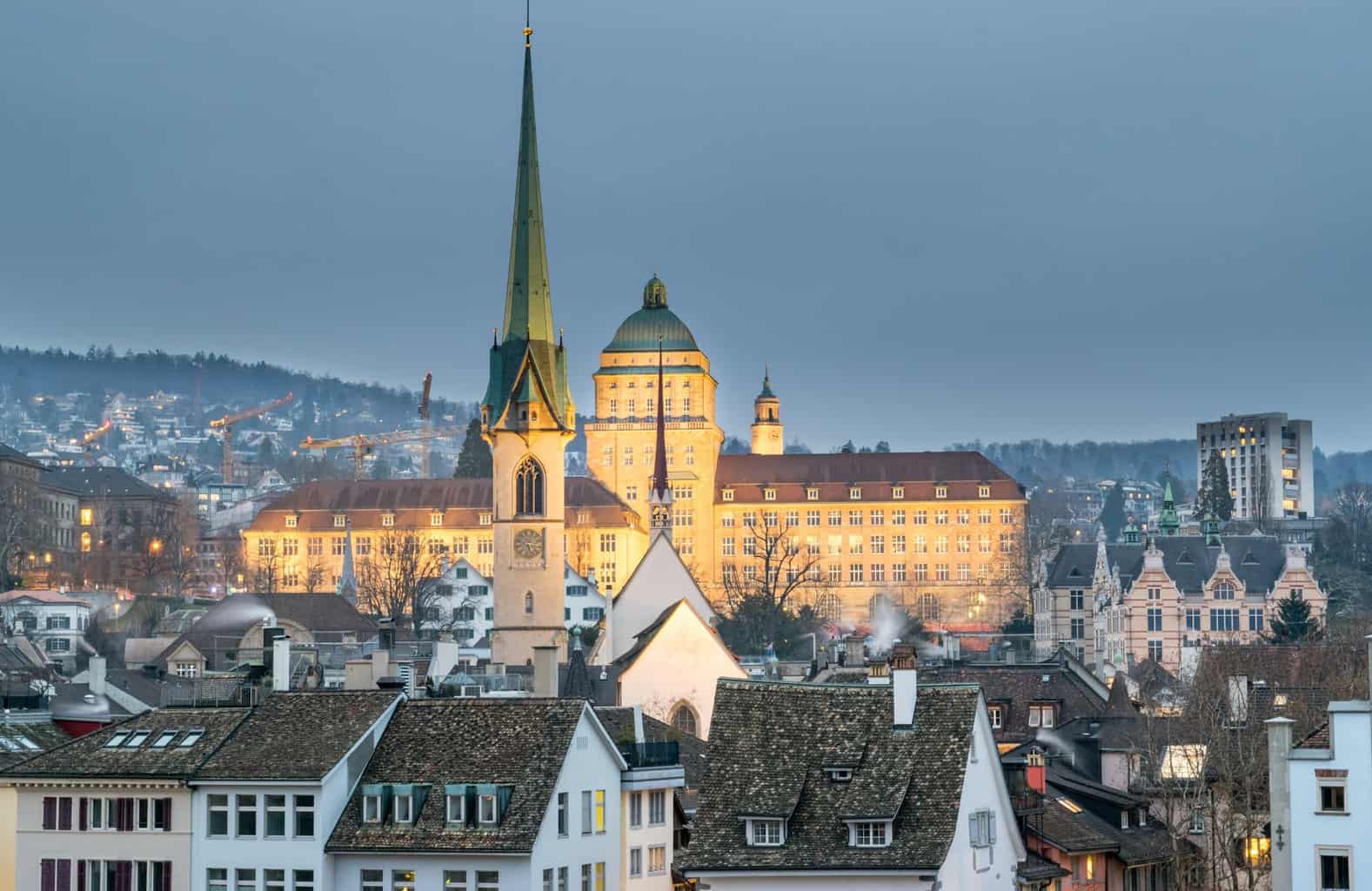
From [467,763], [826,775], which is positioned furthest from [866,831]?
[467,763]

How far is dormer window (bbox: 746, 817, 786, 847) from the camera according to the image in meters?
52.5

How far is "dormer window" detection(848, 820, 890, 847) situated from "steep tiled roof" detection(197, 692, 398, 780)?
414 inches

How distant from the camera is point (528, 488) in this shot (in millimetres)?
144750

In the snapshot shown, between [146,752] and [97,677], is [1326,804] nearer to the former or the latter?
[146,752]

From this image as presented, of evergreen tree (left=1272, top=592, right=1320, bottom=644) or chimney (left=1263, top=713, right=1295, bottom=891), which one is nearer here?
chimney (left=1263, top=713, right=1295, bottom=891)

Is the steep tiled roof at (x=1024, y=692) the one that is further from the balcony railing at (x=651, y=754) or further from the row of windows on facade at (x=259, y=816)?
the row of windows on facade at (x=259, y=816)

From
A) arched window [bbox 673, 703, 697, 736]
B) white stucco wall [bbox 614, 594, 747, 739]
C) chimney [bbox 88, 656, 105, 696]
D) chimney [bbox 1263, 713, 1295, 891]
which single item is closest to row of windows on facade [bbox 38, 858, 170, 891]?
chimney [bbox 1263, 713, 1295, 891]

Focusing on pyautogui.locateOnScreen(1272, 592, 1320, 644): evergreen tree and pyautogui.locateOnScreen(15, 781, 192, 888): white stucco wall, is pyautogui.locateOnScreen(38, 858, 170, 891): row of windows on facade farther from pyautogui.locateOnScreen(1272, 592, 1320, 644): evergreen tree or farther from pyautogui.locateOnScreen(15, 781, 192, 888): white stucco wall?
pyautogui.locateOnScreen(1272, 592, 1320, 644): evergreen tree

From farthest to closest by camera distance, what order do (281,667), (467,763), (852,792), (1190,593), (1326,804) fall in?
(1190,593) → (281,667) → (467,763) → (1326,804) → (852,792)

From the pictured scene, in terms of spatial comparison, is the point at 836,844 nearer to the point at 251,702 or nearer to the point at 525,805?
the point at 525,805

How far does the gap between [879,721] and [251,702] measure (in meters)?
17.7

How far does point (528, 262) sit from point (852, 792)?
98.3m

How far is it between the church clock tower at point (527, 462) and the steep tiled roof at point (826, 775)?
8445 cm

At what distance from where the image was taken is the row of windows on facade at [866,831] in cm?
5181
